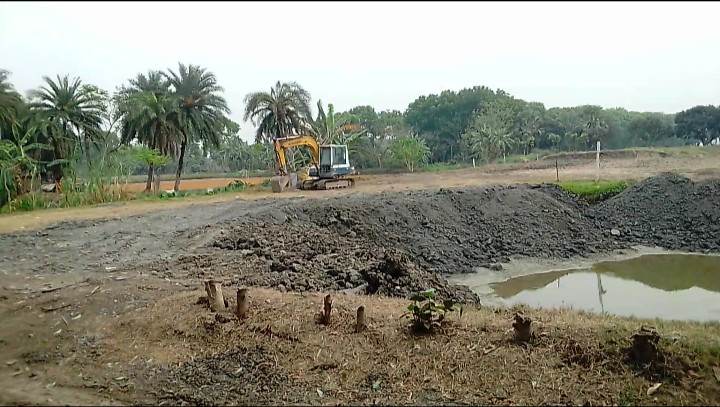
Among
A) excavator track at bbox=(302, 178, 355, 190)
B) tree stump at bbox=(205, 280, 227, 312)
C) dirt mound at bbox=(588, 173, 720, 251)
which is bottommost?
dirt mound at bbox=(588, 173, 720, 251)

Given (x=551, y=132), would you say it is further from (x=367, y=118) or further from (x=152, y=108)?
(x=152, y=108)

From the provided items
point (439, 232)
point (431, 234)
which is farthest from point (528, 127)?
point (431, 234)

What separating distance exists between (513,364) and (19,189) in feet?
76.4

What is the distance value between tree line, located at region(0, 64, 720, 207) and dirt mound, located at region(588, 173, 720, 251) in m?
19.6

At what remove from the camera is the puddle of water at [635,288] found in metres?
10.4

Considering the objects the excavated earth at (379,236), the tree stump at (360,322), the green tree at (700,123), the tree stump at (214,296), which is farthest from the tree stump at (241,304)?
the green tree at (700,123)

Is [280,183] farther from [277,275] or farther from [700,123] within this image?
[700,123]

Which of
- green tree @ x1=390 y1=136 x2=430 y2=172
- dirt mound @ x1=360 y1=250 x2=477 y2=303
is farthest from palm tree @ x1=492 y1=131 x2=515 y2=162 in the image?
dirt mound @ x1=360 y1=250 x2=477 y2=303

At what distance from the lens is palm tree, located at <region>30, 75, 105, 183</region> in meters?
27.3

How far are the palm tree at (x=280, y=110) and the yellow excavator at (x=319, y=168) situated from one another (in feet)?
34.0

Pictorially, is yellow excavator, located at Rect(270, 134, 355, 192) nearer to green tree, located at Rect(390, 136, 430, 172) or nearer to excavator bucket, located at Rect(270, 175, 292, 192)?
excavator bucket, located at Rect(270, 175, 292, 192)

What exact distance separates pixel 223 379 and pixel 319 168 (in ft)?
60.8

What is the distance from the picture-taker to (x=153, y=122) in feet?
97.1

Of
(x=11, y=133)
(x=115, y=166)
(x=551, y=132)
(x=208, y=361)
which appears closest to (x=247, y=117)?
(x=115, y=166)
